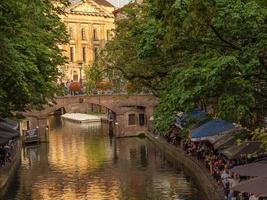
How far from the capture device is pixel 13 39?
32.4m

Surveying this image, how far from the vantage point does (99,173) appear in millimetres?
47719

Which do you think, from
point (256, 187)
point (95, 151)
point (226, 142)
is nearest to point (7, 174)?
point (226, 142)

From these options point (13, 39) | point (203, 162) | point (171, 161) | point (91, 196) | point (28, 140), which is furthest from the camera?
point (28, 140)

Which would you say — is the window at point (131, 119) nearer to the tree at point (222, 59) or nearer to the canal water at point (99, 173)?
the canal water at point (99, 173)

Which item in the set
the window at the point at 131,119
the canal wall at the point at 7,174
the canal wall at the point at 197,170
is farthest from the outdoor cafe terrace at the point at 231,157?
the window at the point at 131,119

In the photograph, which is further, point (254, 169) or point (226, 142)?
point (226, 142)

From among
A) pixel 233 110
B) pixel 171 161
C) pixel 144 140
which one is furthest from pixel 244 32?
pixel 144 140

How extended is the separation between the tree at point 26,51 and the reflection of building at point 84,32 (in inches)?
3272

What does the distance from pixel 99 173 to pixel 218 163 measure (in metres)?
13.5

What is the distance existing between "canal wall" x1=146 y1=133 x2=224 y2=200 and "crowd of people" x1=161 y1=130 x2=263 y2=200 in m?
0.30

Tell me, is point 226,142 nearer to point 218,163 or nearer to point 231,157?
point 218,163

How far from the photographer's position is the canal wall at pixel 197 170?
108 ft

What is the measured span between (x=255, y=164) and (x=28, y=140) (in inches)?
1967

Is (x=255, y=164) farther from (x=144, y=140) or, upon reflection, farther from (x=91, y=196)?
(x=144, y=140)
